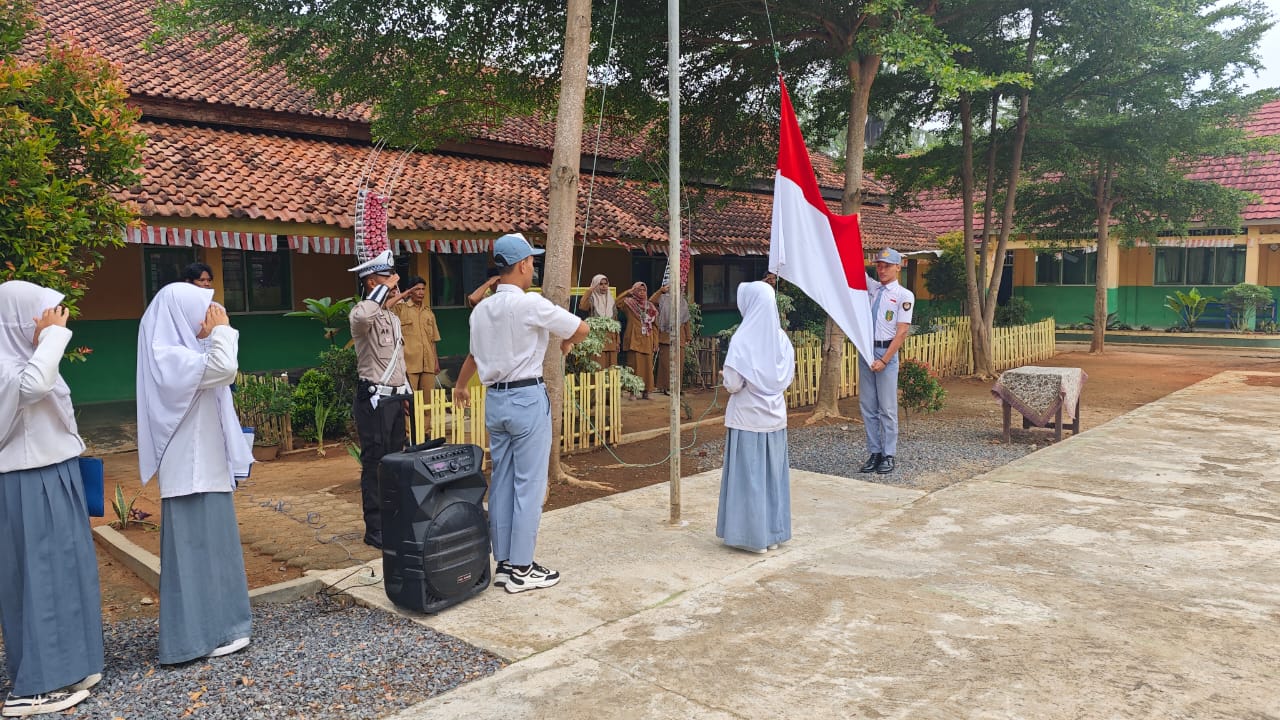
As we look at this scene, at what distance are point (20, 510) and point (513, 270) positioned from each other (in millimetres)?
2377

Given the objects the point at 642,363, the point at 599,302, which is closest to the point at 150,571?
the point at 599,302

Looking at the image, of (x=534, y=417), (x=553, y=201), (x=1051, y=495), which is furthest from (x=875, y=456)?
(x=534, y=417)

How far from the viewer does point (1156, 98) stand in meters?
14.1

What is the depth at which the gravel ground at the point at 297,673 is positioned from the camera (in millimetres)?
3361

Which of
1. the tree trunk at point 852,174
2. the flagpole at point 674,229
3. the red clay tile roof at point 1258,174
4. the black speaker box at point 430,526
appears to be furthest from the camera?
the red clay tile roof at point 1258,174

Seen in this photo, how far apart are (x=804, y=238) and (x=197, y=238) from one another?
6.72 metres

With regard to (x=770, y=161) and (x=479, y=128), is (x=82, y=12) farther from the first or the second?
(x=770, y=161)

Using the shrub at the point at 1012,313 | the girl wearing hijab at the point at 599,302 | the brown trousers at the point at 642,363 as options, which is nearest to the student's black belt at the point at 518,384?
the girl wearing hijab at the point at 599,302

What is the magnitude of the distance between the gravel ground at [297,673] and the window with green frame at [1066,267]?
76.3 feet

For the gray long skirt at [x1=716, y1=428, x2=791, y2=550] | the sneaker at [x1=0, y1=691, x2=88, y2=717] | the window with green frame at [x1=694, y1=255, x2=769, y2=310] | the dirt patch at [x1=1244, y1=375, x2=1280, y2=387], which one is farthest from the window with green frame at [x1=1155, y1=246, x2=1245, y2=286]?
the sneaker at [x1=0, y1=691, x2=88, y2=717]

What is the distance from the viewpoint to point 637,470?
315 inches

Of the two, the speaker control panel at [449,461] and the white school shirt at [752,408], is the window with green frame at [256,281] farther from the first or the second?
the white school shirt at [752,408]

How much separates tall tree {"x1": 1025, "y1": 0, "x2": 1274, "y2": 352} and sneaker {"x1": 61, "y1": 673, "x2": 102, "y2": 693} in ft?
44.8

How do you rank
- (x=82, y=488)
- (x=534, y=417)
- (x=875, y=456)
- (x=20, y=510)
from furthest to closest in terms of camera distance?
1. (x=875, y=456)
2. (x=534, y=417)
3. (x=82, y=488)
4. (x=20, y=510)
